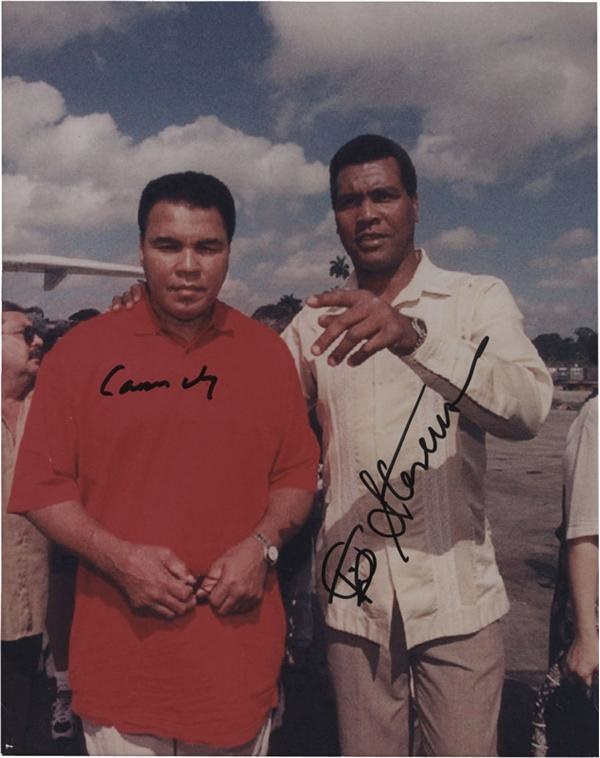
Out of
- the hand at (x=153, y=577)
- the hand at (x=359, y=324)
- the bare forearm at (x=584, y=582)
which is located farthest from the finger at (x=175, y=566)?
the bare forearm at (x=584, y=582)

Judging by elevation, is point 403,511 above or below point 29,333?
below

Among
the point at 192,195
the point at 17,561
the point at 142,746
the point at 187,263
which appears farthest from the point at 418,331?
the point at 17,561

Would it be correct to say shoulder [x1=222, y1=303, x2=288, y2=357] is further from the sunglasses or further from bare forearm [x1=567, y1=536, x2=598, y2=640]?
bare forearm [x1=567, y1=536, x2=598, y2=640]

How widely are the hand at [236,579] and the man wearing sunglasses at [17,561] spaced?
0.81 metres

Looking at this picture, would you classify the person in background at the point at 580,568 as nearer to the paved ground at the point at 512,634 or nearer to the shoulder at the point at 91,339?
the paved ground at the point at 512,634

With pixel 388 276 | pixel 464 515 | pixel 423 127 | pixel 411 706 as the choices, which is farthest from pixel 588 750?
pixel 423 127

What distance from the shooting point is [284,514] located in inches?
76.4

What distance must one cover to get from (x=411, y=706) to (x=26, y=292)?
69.7 inches

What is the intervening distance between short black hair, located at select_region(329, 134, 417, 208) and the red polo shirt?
66cm

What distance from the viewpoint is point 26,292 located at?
94.4 inches

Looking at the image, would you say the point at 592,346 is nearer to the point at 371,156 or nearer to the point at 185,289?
the point at 371,156

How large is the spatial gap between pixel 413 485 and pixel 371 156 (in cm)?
95

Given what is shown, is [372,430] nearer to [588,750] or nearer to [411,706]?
[411,706]

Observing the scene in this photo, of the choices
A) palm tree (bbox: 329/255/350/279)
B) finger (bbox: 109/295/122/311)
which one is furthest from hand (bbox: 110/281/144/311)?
palm tree (bbox: 329/255/350/279)
